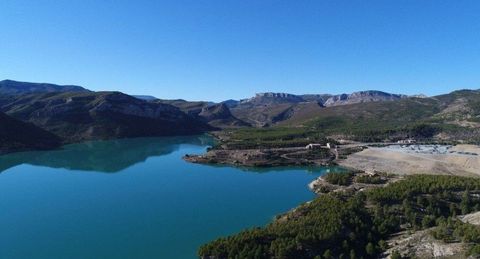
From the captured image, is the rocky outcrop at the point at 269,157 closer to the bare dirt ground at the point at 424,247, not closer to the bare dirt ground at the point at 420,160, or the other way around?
the bare dirt ground at the point at 420,160

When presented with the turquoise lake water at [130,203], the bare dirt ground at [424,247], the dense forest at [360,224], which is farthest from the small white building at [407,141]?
the bare dirt ground at [424,247]

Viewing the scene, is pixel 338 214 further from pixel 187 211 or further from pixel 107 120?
pixel 107 120

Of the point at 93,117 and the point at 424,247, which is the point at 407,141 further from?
the point at 93,117

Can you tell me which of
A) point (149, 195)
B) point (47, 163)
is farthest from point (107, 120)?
point (149, 195)

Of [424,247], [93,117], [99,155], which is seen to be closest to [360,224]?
[424,247]

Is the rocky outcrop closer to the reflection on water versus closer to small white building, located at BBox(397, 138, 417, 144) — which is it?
the reflection on water

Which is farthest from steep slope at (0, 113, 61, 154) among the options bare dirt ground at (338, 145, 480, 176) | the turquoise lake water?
bare dirt ground at (338, 145, 480, 176)

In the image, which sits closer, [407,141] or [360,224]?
[360,224]
